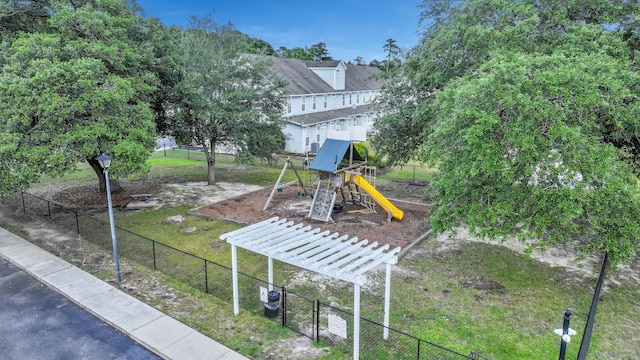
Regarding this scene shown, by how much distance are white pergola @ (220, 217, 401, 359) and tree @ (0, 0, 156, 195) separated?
7.70 m

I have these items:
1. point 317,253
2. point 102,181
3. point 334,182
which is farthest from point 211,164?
point 317,253

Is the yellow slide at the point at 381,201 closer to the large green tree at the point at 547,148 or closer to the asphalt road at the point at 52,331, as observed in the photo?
the large green tree at the point at 547,148

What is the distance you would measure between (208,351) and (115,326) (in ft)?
8.69

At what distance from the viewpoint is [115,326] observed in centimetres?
922

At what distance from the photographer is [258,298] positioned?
10758mm

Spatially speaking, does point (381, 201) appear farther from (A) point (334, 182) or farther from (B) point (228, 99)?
(B) point (228, 99)

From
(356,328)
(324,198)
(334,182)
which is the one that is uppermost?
(334,182)

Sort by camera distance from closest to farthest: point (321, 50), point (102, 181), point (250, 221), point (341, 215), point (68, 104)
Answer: point (68, 104)
point (250, 221)
point (341, 215)
point (102, 181)
point (321, 50)

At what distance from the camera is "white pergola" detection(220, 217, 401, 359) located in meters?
8.12

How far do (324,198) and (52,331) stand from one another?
35.8 feet

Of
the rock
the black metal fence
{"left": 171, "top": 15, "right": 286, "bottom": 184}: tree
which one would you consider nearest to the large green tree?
the black metal fence

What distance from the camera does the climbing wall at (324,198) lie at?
1711 cm

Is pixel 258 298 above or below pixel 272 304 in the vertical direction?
below

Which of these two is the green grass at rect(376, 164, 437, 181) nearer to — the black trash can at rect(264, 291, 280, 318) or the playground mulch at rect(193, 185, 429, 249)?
the playground mulch at rect(193, 185, 429, 249)
